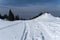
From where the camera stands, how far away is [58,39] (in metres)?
10.1

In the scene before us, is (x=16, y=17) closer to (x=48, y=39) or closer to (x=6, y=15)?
(x=6, y=15)

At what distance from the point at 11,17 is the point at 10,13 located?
634 cm

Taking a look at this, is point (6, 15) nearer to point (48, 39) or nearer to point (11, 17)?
point (11, 17)

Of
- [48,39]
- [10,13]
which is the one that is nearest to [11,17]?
[10,13]

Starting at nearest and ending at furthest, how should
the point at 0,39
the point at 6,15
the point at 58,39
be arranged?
1. the point at 0,39
2. the point at 58,39
3. the point at 6,15

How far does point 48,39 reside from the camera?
34.8 feet

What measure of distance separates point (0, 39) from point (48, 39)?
3162mm

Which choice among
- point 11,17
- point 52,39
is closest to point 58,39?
point 52,39

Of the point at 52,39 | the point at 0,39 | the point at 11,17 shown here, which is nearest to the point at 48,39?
the point at 52,39

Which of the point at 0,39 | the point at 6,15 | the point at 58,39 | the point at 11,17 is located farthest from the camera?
the point at 6,15

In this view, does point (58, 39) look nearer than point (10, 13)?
Yes

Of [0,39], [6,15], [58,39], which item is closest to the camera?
[0,39]

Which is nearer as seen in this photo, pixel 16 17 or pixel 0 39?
pixel 0 39

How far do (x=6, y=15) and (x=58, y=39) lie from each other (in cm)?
10576
